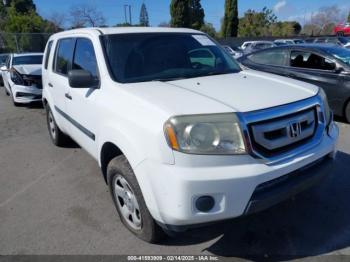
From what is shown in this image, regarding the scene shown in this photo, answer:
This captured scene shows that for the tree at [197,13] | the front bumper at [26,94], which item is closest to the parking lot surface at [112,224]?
the front bumper at [26,94]

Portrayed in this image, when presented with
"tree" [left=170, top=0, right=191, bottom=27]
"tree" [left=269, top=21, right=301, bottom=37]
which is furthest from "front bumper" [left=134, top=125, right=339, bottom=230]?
"tree" [left=269, top=21, right=301, bottom=37]

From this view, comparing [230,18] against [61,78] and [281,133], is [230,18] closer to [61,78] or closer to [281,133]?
[61,78]

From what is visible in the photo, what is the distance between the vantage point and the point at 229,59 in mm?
4078

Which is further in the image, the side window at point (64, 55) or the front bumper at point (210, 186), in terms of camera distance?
the side window at point (64, 55)

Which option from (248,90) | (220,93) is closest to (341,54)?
(248,90)

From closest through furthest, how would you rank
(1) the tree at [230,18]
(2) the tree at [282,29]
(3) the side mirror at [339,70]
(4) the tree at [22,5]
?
(3) the side mirror at [339,70], (1) the tree at [230,18], (4) the tree at [22,5], (2) the tree at [282,29]

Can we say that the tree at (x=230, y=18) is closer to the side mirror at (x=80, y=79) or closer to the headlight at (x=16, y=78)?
the headlight at (x=16, y=78)

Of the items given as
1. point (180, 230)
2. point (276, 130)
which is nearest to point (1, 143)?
point (180, 230)

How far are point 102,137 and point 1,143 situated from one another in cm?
403

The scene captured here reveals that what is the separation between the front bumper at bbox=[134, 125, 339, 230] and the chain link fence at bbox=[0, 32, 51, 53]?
25309mm

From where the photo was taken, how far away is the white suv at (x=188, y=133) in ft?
7.47

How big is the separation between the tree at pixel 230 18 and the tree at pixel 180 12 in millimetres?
8559

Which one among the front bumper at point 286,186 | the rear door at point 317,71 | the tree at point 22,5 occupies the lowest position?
the front bumper at point 286,186

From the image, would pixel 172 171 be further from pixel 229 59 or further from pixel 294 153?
pixel 229 59
